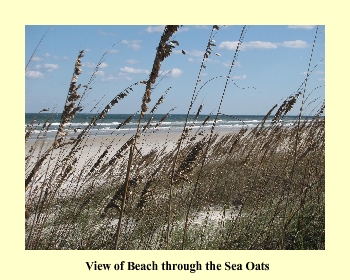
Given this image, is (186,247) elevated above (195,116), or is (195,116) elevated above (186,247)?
(195,116)

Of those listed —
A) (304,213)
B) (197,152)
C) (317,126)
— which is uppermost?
(317,126)

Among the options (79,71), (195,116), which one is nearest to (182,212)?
(195,116)

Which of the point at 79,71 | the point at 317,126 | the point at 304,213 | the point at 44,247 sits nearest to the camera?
the point at 79,71

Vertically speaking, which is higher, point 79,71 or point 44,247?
point 79,71

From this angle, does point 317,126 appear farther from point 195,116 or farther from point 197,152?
point 197,152

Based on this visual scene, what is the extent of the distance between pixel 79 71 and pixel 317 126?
285 centimetres

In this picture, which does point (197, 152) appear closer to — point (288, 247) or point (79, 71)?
point (79, 71)

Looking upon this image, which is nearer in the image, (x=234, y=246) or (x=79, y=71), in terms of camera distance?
(x=79, y=71)

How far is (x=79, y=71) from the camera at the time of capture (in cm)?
214

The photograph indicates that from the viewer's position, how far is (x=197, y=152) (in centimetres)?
233
